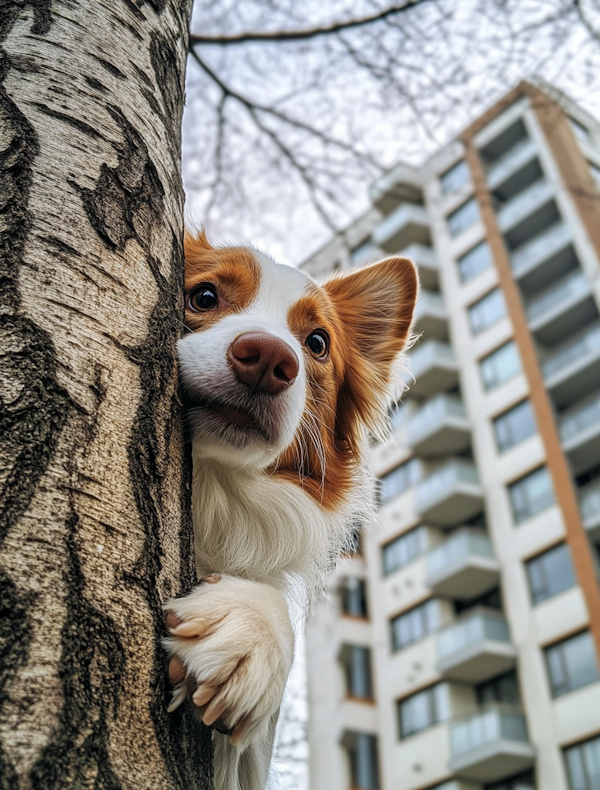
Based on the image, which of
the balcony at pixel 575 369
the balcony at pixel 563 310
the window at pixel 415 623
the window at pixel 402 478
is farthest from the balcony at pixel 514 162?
the window at pixel 415 623

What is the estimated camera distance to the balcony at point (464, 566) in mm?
26125

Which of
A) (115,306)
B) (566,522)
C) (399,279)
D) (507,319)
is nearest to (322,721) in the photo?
Answer: (566,522)

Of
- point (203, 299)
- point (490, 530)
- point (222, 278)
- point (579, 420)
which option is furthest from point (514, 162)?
point (203, 299)

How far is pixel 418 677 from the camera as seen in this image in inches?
1045

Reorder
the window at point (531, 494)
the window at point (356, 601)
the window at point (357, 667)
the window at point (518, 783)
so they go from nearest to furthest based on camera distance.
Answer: the window at point (518, 783)
the window at point (531, 494)
the window at point (357, 667)
the window at point (356, 601)

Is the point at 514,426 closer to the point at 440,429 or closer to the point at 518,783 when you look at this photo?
the point at 440,429

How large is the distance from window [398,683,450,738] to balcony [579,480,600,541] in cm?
753

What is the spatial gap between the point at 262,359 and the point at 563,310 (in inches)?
1150

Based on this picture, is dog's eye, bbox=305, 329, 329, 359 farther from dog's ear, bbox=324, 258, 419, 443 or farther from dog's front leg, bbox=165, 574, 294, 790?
dog's front leg, bbox=165, 574, 294, 790

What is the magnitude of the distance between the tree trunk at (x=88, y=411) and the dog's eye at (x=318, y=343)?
1.17 metres

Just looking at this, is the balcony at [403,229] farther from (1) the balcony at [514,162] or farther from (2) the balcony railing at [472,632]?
(2) the balcony railing at [472,632]

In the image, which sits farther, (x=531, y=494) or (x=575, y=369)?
(x=575, y=369)

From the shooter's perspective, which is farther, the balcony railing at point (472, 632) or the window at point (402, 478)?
the window at point (402, 478)

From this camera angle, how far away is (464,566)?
85.5 feet
